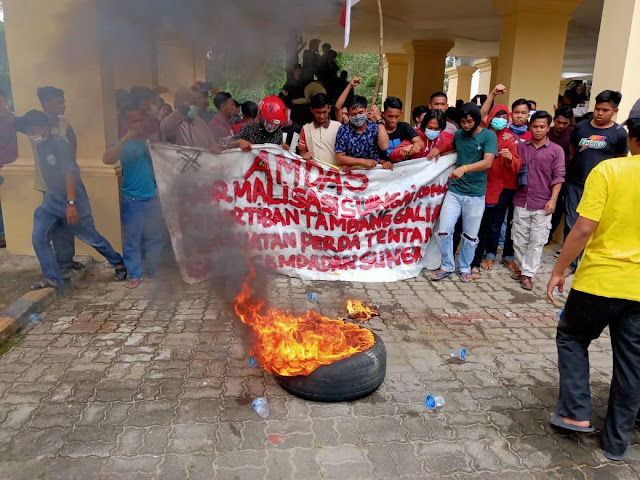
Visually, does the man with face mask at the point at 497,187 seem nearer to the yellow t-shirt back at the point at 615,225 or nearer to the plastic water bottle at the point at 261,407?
the yellow t-shirt back at the point at 615,225

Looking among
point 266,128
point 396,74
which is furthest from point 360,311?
point 396,74

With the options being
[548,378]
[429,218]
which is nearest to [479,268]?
[429,218]

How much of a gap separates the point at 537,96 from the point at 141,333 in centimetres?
718

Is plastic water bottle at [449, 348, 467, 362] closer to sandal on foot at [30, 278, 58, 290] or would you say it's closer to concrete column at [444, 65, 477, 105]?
sandal on foot at [30, 278, 58, 290]

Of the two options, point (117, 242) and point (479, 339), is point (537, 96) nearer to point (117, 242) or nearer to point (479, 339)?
point (479, 339)

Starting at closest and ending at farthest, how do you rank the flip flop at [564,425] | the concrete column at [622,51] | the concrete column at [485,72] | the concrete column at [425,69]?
1. the flip flop at [564,425]
2. the concrete column at [622,51]
3. the concrete column at [425,69]
4. the concrete column at [485,72]

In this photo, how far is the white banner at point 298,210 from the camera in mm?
5473

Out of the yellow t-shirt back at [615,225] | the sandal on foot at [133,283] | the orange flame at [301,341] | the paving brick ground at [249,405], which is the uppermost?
the yellow t-shirt back at [615,225]

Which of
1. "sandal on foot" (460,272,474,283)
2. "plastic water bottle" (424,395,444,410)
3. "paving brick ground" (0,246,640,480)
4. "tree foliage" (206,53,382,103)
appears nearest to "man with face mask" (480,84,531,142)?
"sandal on foot" (460,272,474,283)

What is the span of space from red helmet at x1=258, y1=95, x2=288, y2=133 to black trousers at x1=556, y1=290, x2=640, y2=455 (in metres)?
3.51

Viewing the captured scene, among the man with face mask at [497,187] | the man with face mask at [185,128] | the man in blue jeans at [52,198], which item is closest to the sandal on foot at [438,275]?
the man with face mask at [497,187]

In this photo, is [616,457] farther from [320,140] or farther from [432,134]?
[320,140]

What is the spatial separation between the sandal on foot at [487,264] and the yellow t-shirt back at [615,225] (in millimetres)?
3391

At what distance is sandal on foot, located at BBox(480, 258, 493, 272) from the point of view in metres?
6.23
